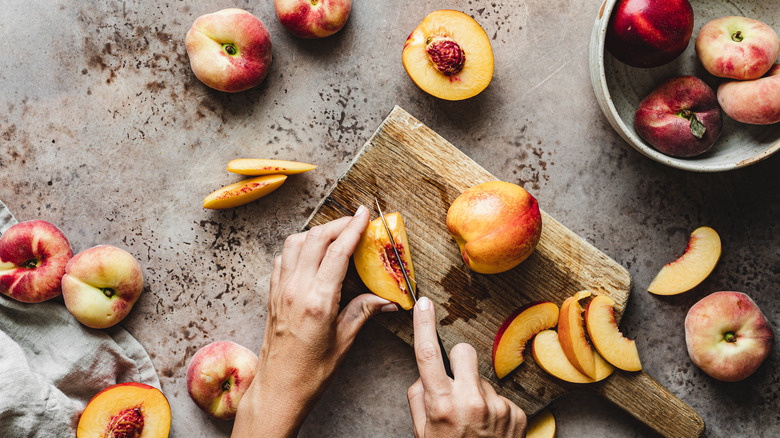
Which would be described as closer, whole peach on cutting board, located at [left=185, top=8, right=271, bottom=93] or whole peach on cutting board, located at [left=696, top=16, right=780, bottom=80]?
whole peach on cutting board, located at [left=696, top=16, right=780, bottom=80]

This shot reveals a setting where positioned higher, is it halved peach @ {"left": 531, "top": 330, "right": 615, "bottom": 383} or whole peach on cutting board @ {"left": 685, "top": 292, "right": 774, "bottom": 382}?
whole peach on cutting board @ {"left": 685, "top": 292, "right": 774, "bottom": 382}

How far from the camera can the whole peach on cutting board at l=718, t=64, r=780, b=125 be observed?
1.34 m

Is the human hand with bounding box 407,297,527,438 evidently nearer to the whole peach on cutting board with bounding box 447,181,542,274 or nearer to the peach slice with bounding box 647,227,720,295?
the whole peach on cutting board with bounding box 447,181,542,274

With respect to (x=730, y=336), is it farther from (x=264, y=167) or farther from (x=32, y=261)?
(x=32, y=261)

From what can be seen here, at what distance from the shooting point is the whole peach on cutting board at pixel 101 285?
1548 millimetres

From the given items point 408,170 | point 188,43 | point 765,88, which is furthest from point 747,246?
point 188,43

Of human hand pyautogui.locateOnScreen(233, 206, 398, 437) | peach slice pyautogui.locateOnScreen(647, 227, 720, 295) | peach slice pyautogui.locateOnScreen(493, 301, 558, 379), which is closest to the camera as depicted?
human hand pyautogui.locateOnScreen(233, 206, 398, 437)

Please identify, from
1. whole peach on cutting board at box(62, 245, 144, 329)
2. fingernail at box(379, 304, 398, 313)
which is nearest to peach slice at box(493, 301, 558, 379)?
fingernail at box(379, 304, 398, 313)

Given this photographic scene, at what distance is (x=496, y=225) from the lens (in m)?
1.34

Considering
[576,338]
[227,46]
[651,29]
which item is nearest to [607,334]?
[576,338]

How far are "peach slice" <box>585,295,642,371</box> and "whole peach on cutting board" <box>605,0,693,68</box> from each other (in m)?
0.74

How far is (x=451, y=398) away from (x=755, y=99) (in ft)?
3.91

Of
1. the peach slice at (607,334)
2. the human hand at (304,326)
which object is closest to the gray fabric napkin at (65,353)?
the human hand at (304,326)

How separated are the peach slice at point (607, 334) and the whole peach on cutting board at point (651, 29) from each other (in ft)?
2.44
